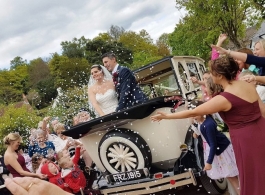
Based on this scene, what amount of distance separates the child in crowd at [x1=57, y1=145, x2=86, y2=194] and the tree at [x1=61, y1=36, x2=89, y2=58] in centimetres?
5606

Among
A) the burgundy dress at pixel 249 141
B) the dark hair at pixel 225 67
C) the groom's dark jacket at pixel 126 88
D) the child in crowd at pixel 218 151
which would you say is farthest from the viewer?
the groom's dark jacket at pixel 126 88

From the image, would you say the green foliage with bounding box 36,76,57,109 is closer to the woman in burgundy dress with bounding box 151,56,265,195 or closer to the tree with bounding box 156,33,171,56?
the tree with bounding box 156,33,171,56

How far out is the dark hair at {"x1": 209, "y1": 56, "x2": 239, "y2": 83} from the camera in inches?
125

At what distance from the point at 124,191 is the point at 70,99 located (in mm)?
16046

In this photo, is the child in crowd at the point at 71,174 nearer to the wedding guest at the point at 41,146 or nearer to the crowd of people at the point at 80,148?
the crowd of people at the point at 80,148

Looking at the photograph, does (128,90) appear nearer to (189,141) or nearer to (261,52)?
(189,141)

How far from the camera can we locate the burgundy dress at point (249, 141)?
3010 mm

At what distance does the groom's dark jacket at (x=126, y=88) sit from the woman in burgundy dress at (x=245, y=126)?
221 cm

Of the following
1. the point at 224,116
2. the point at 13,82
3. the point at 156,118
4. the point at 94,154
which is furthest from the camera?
the point at 13,82

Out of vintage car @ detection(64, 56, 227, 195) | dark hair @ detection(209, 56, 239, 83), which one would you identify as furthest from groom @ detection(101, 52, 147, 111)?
dark hair @ detection(209, 56, 239, 83)

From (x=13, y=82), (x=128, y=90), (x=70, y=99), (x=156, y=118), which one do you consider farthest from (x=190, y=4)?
(x=13, y=82)

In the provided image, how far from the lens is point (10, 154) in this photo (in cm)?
570

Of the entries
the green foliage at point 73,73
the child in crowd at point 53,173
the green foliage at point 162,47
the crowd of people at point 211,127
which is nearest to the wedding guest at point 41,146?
the crowd of people at point 211,127

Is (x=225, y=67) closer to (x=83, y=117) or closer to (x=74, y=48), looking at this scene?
(x=83, y=117)
